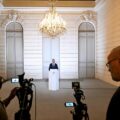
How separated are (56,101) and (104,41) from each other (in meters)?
8.42

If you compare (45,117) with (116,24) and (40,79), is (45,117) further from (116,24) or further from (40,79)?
(40,79)

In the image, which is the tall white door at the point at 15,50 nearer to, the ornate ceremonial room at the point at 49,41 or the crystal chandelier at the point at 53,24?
the ornate ceremonial room at the point at 49,41

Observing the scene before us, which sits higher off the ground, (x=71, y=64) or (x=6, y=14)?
(x=6, y=14)

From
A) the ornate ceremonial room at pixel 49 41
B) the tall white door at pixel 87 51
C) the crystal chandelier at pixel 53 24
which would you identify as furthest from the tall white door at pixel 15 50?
the tall white door at pixel 87 51

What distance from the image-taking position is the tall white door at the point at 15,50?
1984 centimetres

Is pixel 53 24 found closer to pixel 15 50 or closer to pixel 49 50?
pixel 49 50

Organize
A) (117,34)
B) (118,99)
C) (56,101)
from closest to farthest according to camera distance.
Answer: (118,99)
(56,101)
(117,34)

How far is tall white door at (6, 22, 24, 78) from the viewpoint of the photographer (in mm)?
19844

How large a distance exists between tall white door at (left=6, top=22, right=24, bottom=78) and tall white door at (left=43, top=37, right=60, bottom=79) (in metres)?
1.55

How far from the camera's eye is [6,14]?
1978cm

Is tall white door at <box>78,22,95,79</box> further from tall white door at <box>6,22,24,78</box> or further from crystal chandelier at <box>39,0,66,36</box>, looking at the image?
tall white door at <box>6,22,24,78</box>

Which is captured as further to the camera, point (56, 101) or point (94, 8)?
point (94, 8)

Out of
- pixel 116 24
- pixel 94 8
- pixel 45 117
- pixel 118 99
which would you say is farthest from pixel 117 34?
pixel 118 99

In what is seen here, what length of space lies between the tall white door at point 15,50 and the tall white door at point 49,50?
5.10ft
